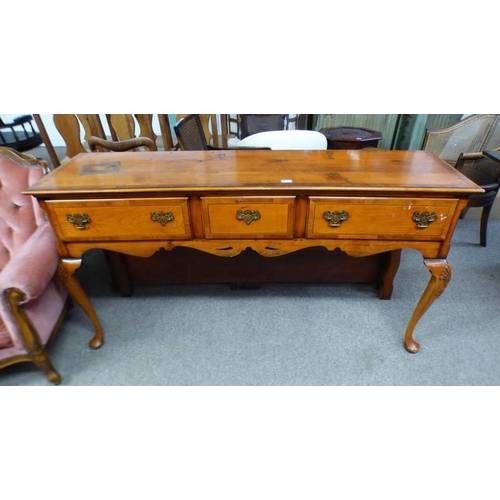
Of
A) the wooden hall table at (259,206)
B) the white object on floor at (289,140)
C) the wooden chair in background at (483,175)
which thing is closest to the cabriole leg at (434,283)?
the wooden hall table at (259,206)

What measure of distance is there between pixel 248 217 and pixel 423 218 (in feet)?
2.08

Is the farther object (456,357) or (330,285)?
(330,285)

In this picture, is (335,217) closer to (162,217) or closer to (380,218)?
(380,218)

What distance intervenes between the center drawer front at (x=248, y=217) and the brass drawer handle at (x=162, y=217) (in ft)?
0.41

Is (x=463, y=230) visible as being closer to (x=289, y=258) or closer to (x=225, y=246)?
(x=289, y=258)

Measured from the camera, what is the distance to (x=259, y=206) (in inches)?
43.8

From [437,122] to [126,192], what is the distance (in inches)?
122

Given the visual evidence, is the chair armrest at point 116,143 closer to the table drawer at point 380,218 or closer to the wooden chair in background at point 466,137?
the table drawer at point 380,218

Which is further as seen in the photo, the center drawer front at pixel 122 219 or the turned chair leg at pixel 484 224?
the turned chair leg at pixel 484 224

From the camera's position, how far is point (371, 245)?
1.19 metres

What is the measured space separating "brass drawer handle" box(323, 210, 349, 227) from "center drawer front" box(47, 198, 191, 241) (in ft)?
1.70

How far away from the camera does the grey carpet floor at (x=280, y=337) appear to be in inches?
54.9

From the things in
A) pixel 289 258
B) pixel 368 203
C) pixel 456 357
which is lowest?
pixel 456 357

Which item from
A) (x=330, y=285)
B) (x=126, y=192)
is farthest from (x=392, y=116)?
(x=126, y=192)
